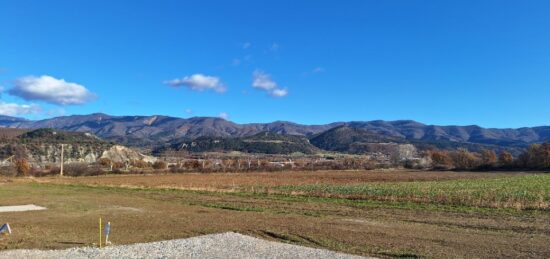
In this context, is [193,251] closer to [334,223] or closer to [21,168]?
[334,223]

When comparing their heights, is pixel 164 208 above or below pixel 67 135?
below

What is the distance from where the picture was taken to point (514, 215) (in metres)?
27.4

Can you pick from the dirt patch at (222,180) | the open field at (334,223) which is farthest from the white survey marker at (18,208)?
the dirt patch at (222,180)

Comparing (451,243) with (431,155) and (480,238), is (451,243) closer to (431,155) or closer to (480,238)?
(480,238)

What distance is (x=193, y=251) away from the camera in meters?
16.6

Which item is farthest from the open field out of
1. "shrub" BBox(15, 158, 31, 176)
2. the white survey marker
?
"shrub" BBox(15, 158, 31, 176)

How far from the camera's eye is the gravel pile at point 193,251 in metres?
15.8

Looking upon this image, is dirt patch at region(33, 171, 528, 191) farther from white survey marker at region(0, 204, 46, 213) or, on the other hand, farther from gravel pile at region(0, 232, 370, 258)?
gravel pile at region(0, 232, 370, 258)

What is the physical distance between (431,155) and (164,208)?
474 feet

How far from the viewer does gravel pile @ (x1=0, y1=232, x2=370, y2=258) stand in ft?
51.8

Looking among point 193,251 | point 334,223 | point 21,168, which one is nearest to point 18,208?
point 193,251

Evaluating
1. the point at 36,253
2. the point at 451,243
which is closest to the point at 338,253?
the point at 451,243

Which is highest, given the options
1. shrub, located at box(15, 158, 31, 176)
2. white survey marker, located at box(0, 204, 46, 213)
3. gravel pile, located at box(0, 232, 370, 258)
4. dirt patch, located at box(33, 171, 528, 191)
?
shrub, located at box(15, 158, 31, 176)

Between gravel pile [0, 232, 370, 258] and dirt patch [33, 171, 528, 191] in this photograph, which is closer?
gravel pile [0, 232, 370, 258]
